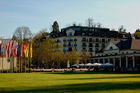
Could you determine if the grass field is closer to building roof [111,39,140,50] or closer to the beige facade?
building roof [111,39,140,50]

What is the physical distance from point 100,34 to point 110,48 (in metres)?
27.3

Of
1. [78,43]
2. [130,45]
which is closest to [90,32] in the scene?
[78,43]

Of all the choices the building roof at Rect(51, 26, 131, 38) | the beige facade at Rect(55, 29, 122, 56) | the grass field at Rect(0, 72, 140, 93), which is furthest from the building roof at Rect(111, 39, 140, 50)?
the grass field at Rect(0, 72, 140, 93)

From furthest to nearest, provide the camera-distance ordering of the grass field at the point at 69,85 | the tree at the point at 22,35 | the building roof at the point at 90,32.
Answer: the building roof at the point at 90,32, the tree at the point at 22,35, the grass field at the point at 69,85

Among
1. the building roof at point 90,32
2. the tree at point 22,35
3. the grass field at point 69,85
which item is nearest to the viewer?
the grass field at point 69,85

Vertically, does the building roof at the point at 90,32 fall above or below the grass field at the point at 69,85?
above

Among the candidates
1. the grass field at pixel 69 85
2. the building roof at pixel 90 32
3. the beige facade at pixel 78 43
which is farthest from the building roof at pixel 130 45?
the grass field at pixel 69 85

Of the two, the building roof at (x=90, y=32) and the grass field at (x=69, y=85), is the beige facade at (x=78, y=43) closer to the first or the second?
the building roof at (x=90, y=32)

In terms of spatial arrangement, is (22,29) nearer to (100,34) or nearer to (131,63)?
(131,63)

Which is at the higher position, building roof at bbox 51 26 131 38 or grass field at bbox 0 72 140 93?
building roof at bbox 51 26 131 38

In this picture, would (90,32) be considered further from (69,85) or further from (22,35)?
(69,85)

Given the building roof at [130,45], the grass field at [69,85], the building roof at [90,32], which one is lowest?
the grass field at [69,85]

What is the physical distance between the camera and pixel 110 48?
83.4 m

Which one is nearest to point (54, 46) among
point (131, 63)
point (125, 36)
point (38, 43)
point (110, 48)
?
point (38, 43)
